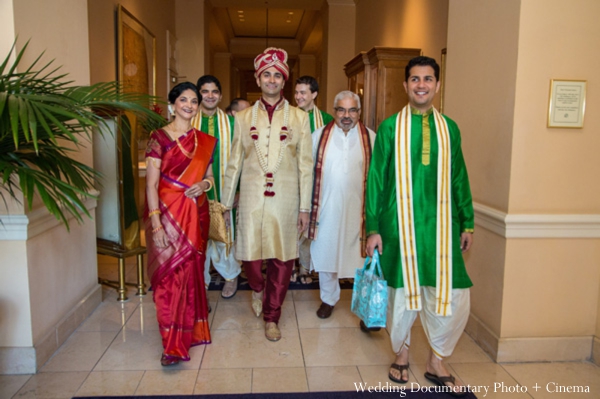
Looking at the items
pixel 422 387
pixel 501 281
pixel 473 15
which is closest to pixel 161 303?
pixel 422 387

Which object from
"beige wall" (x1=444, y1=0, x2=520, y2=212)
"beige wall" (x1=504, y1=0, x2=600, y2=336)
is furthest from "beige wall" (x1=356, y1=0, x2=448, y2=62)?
"beige wall" (x1=504, y1=0, x2=600, y2=336)

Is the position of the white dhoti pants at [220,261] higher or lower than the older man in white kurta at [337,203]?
lower

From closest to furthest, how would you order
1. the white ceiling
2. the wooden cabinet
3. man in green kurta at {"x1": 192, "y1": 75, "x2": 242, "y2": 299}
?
man in green kurta at {"x1": 192, "y1": 75, "x2": 242, "y2": 299}, the wooden cabinet, the white ceiling

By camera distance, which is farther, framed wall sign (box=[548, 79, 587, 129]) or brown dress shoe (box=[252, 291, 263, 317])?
brown dress shoe (box=[252, 291, 263, 317])

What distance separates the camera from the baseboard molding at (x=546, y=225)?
2.97 metres

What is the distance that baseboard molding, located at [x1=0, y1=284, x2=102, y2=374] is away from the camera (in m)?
2.82

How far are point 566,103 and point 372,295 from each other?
5.28ft

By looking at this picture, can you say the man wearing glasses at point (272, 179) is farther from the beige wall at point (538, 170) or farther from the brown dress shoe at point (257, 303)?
the beige wall at point (538, 170)

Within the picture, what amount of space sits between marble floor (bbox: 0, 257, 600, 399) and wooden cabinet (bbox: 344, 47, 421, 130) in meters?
3.13

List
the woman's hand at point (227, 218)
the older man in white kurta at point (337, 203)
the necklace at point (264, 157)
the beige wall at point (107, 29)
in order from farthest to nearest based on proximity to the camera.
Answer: the beige wall at point (107, 29) < the older man in white kurta at point (337, 203) < the woman's hand at point (227, 218) < the necklace at point (264, 157)

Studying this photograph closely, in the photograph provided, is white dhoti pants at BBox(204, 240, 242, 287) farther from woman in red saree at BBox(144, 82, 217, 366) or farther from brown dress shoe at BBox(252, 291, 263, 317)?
woman in red saree at BBox(144, 82, 217, 366)

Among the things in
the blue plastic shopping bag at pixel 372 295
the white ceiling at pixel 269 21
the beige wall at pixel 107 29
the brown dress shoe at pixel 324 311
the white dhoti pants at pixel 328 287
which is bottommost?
the brown dress shoe at pixel 324 311

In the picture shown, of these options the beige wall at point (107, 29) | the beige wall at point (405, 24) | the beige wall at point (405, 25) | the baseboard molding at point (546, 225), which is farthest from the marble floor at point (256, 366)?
the beige wall at point (405, 24)

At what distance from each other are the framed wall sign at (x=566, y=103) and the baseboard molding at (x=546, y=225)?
55 cm
